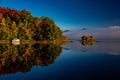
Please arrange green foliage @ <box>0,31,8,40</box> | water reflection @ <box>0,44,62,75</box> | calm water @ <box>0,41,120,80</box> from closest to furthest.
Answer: calm water @ <box>0,41,120,80</box>, water reflection @ <box>0,44,62,75</box>, green foliage @ <box>0,31,8,40</box>

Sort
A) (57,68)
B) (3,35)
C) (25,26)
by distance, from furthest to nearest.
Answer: (25,26) → (3,35) → (57,68)

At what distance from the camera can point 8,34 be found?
116m

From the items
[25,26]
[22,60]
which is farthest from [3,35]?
[22,60]

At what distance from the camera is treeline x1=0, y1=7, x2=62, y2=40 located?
118 metres

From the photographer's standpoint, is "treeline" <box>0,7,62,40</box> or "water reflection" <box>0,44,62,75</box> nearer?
"water reflection" <box>0,44,62,75</box>

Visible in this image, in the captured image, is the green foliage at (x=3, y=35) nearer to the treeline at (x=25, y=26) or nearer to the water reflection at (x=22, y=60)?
the treeline at (x=25, y=26)

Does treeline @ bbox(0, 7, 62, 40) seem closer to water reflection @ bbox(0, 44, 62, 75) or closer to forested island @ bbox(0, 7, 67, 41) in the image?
forested island @ bbox(0, 7, 67, 41)

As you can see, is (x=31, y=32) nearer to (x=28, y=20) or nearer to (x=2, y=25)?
(x=28, y=20)

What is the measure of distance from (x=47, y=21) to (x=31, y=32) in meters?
15.2

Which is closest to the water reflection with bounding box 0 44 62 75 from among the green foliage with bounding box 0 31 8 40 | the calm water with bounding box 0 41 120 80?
the calm water with bounding box 0 41 120 80

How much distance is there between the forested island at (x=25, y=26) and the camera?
389 feet

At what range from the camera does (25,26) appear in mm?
127062

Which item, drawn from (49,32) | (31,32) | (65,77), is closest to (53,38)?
(49,32)

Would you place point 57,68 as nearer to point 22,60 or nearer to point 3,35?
point 22,60
